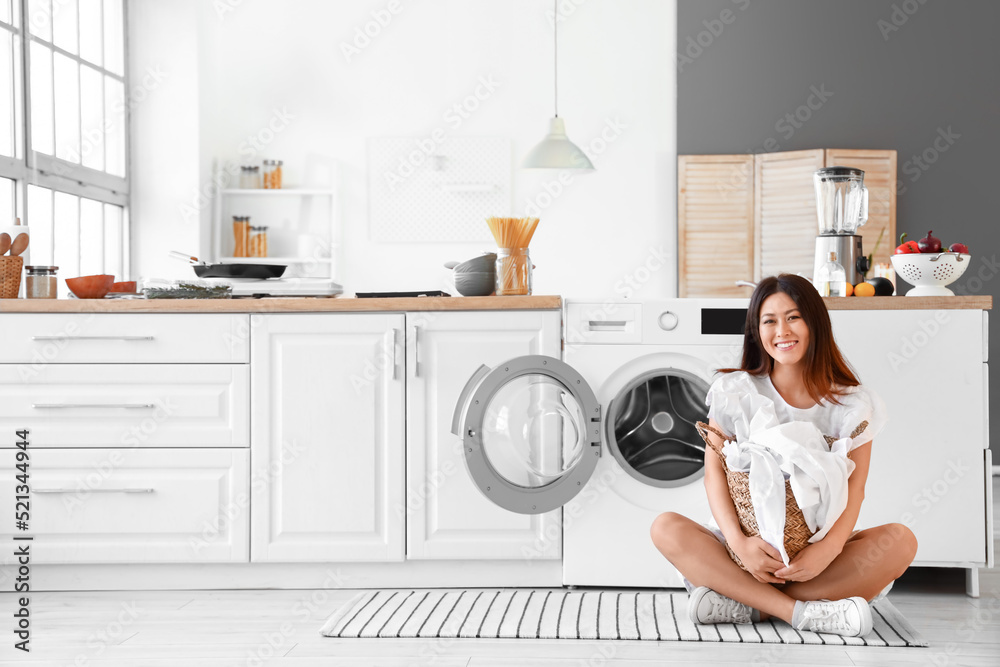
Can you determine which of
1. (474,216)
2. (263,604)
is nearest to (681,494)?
(263,604)

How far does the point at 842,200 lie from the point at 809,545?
1138mm

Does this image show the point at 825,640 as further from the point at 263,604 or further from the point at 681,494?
the point at 263,604

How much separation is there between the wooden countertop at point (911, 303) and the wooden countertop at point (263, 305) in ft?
2.50

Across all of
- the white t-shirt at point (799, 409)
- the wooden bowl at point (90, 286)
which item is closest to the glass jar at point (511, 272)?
the white t-shirt at point (799, 409)

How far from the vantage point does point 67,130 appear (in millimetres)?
4145

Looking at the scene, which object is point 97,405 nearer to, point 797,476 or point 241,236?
point 797,476

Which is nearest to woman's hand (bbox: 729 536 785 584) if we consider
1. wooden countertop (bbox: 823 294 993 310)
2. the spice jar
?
wooden countertop (bbox: 823 294 993 310)

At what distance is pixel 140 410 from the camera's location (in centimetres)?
251

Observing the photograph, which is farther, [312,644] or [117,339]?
[117,339]

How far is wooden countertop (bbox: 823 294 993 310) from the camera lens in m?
2.43

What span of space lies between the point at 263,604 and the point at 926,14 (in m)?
4.50

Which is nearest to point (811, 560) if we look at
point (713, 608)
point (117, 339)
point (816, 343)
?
point (713, 608)

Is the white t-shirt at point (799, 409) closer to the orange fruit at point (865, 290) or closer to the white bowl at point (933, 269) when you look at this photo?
the orange fruit at point (865, 290)

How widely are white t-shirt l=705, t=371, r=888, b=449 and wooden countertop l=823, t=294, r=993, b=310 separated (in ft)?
1.22
